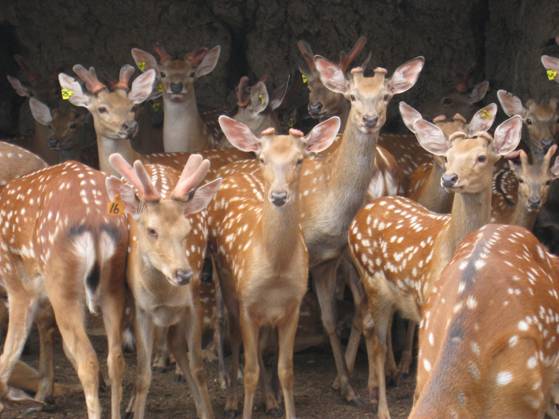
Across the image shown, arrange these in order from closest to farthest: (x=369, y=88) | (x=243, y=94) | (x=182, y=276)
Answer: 1. (x=182, y=276)
2. (x=369, y=88)
3. (x=243, y=94)

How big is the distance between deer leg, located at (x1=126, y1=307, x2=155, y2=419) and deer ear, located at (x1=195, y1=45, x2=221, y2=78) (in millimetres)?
3385

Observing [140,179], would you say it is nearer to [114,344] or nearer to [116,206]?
[116,206]

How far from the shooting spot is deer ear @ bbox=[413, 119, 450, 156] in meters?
6.90

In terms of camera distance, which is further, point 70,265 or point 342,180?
point 342,180

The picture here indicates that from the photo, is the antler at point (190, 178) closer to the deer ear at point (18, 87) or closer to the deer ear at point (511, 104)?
the deer ear at point (511, 104)

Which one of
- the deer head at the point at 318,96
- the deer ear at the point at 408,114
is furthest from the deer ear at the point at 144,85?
the deer ear at the point at 408,114

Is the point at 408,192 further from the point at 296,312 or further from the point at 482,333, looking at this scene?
the point at 482,333

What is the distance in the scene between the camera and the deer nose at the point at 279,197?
649 centimetres

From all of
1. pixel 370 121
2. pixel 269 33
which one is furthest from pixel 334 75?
pixel 269 33

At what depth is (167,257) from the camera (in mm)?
6090

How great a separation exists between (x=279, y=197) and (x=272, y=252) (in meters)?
0.37

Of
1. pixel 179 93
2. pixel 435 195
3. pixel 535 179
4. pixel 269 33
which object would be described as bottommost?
pixel 435 195

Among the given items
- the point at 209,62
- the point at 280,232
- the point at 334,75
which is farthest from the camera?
the point at 209,62

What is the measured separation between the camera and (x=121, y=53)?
1079 cm
